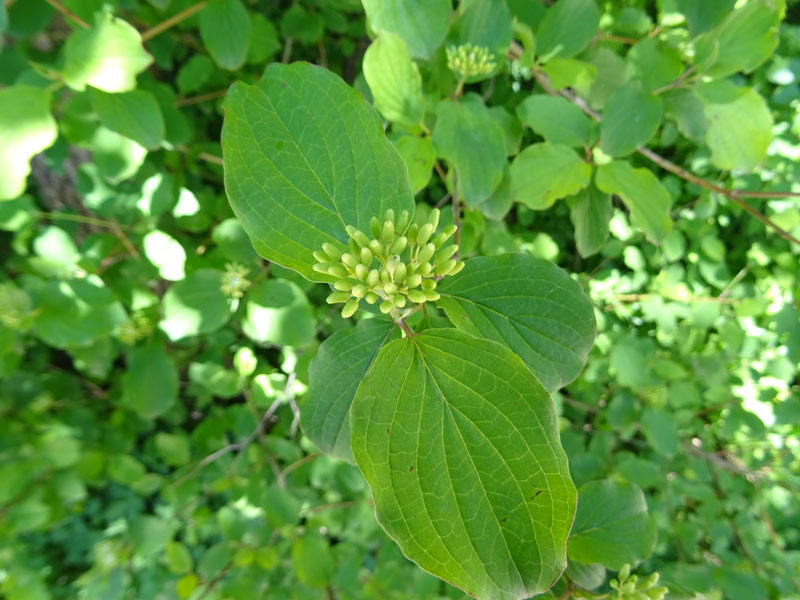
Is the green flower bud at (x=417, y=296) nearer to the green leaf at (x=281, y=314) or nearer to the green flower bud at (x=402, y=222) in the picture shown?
the green flower bud at (x=402, y=222)

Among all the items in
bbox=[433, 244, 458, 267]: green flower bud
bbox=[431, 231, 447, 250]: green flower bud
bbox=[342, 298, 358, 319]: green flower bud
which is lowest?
bbox=[342, 298, 358, 319]: green flower bud

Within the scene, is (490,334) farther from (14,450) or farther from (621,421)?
(14,450)

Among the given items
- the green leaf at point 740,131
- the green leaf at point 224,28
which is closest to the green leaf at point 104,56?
the green leaf at point 224,28

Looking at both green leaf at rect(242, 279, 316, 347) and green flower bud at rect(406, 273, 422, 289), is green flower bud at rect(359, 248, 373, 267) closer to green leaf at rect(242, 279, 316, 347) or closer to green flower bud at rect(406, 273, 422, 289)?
green flower bud at rect(406, 273, 422, 289)

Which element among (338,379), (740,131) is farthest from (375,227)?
(740,131)

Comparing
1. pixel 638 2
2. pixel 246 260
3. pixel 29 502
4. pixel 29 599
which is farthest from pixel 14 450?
pixel 638 2

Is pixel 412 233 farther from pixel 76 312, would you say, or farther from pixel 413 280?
pixel 76 312

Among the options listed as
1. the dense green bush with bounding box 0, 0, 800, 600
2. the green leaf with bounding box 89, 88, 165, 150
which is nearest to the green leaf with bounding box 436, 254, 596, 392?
→ the dense green bush with bounding box 0, 0, 800, 600
